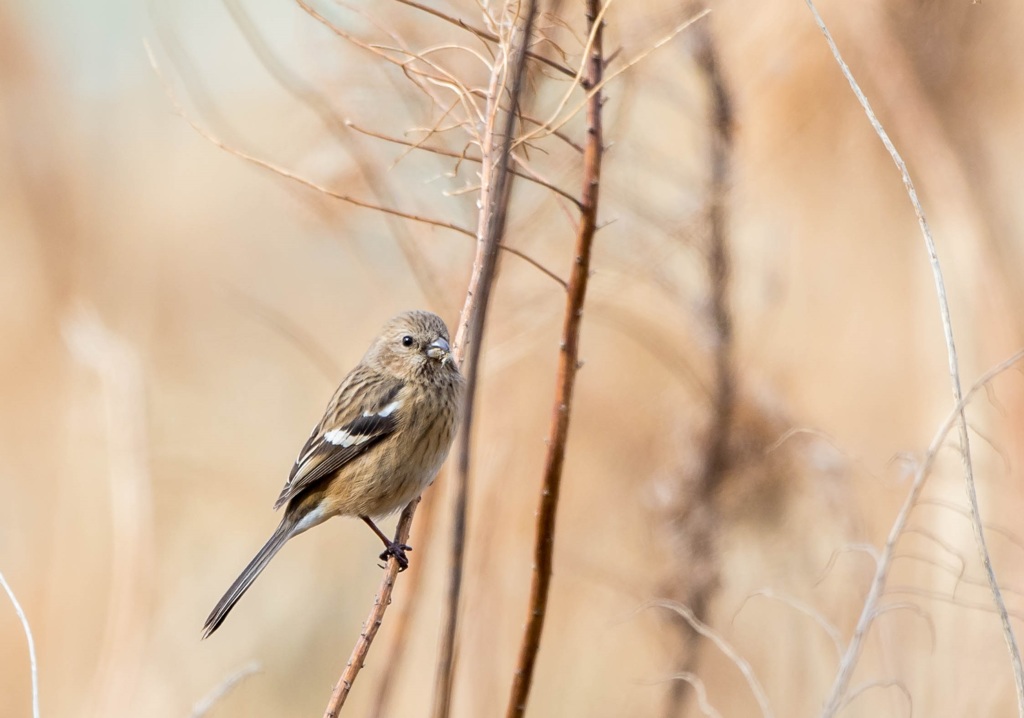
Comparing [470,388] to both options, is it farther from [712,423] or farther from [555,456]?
[712,423]

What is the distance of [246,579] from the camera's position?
3395 mm

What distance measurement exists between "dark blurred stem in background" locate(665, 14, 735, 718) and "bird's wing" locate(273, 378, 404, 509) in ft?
3.89

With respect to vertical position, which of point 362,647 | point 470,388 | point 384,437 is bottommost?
point 362,647

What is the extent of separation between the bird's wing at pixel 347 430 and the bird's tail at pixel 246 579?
4.1 inches

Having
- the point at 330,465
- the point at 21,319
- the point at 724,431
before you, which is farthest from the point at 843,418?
the point at 21,319

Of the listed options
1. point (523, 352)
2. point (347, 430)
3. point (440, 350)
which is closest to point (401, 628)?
point (440, 350)

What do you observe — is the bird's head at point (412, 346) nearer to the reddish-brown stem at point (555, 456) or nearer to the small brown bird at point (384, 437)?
the small brown bird at point (384, 437)

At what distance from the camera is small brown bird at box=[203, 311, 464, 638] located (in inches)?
142

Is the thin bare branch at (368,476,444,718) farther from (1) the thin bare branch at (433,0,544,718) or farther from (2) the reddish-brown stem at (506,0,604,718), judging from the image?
(1) the thin bare branch at (433,0,544,718)

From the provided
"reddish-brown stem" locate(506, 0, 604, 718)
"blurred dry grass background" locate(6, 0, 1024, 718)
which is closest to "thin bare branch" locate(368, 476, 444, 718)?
"blurred dry grass background" locate(6, 0, 1024, 718)

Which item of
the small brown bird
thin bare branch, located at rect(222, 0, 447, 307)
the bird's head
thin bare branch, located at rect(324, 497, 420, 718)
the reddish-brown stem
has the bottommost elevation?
thin bare branch, located at rect(324, 497, 420, 718)

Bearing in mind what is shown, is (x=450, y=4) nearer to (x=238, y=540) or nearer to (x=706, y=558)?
(x=706, y=558)

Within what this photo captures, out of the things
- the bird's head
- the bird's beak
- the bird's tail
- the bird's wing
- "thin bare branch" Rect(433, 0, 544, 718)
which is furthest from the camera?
the bird's wing

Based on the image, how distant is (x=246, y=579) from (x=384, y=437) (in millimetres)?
691
